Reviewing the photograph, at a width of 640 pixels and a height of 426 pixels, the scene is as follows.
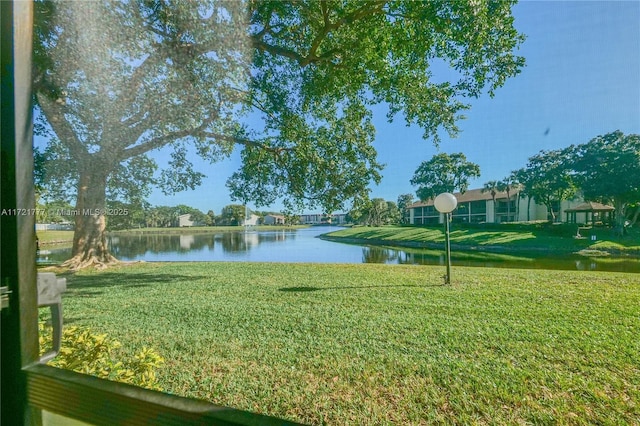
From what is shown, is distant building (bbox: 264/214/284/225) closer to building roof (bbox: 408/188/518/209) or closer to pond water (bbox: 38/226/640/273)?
pond water (bbox: 38/226/640/273)

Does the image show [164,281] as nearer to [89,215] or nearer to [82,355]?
[89,215]

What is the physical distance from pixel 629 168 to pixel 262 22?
11.0 ft

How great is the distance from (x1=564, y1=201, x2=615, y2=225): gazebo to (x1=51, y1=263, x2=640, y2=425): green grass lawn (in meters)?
0.76

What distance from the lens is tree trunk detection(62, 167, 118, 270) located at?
271 cm

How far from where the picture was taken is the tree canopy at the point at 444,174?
2.04m

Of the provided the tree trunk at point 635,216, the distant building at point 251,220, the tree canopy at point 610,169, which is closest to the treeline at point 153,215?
the distant building at point 251,220

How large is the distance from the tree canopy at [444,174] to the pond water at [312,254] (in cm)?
174

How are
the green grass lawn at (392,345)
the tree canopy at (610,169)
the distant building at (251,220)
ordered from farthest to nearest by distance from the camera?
the distant building at (251,220)
the tree canopy at (610,169)
the green grass lawn at (392,345)

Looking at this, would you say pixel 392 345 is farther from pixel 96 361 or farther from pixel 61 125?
pixel 61 125

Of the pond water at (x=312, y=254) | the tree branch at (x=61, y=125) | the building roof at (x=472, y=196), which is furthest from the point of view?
the pond water at (x=312, y=254)

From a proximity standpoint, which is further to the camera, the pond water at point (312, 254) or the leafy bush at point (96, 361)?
the pond water at point (312, 254)

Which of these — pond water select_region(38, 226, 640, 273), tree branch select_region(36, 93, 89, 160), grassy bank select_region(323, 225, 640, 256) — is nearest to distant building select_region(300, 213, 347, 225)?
pond water select_region(38, 226, 640, 273)

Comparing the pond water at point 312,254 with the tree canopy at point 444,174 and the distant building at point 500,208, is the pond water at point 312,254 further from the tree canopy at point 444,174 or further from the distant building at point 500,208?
the tree canopy at point 444,174

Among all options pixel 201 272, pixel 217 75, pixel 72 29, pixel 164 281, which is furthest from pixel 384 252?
pixel 72 29
